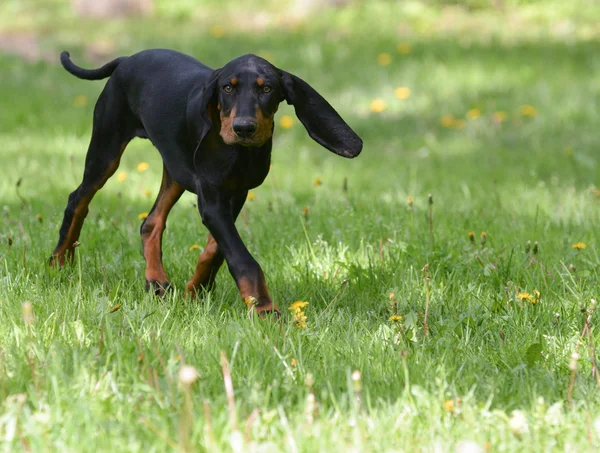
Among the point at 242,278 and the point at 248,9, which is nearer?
the point at 242,278

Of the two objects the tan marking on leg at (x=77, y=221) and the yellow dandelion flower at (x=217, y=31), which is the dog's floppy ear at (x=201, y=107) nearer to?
the tan marking on leg at (x=77, y=221)

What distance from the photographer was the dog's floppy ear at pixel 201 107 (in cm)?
349

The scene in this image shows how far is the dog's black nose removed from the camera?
3.21 metres

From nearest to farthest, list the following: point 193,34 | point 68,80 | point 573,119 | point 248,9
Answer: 1. point 573,119
2. point 68,80
3. point 193,34
4. point 248,9

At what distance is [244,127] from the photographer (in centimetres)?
321

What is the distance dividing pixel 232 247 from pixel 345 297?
0.59 m

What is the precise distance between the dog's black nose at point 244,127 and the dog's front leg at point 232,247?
43 centimetres

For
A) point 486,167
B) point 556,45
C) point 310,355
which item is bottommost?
point 310,355

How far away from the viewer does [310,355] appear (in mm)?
3020

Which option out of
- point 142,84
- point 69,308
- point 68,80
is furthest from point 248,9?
point 69,308

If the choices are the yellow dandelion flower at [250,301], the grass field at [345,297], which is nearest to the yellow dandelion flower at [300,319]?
the grass field at [345,297]

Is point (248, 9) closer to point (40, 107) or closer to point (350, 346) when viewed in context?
point (40, 107)

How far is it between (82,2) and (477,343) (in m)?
14.6

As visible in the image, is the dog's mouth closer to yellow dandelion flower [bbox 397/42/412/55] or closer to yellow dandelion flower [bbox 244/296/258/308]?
yellow dandelion flower [bbox 244/296/258/308]
